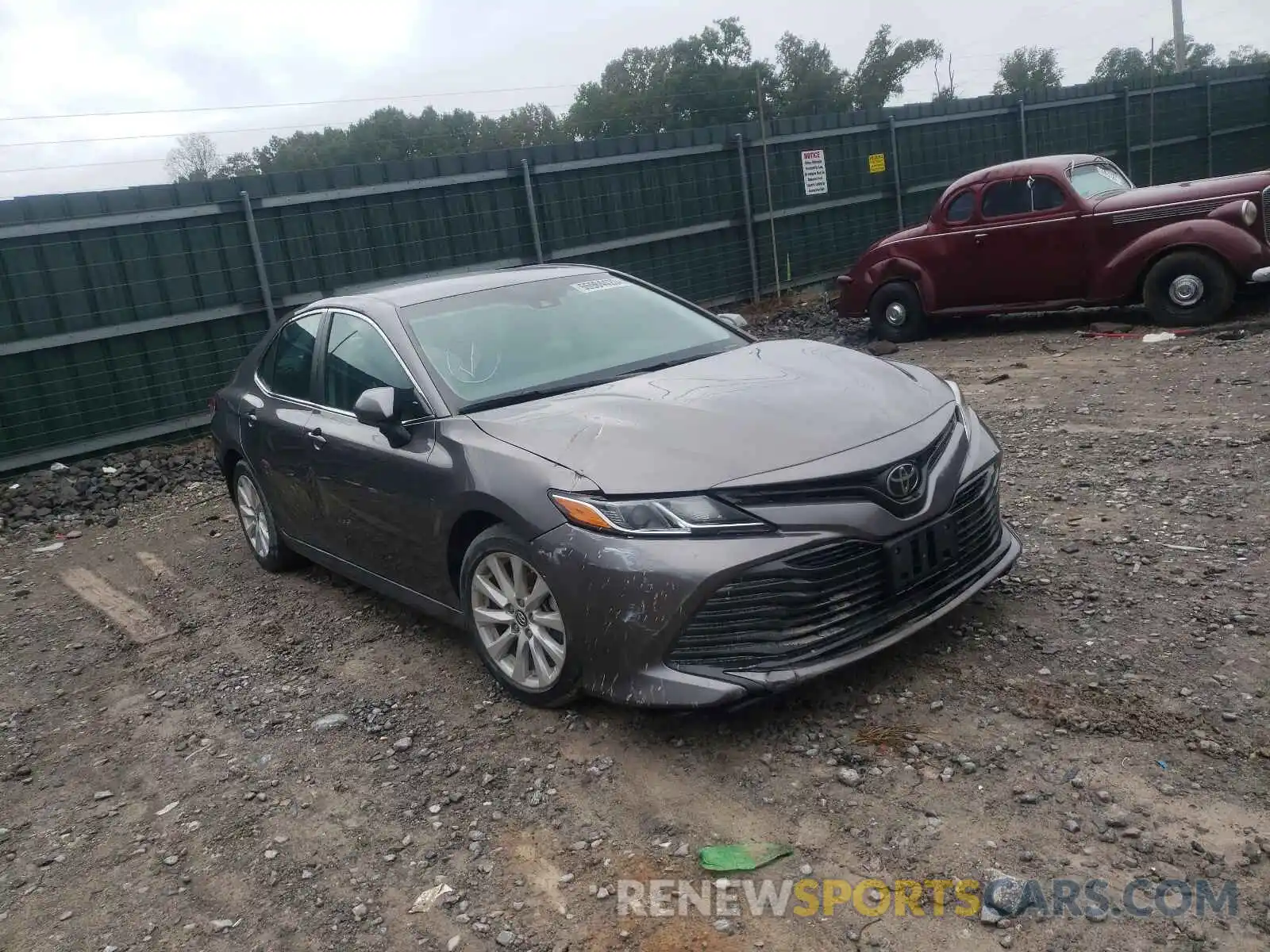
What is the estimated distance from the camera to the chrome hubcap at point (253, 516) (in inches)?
245

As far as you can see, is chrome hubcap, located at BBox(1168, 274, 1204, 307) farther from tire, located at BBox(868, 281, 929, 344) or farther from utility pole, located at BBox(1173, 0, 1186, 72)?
Result: utility pole, located at BBox(1173, 0, 1186, 72)

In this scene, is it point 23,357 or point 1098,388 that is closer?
point 1098,388

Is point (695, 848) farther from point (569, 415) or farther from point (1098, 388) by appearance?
point (1098, 388)

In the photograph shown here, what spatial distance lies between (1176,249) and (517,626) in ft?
27.1

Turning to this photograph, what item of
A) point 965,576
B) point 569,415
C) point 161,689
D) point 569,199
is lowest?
point 161,689

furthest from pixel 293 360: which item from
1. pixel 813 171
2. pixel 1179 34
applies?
pixel 1179 34

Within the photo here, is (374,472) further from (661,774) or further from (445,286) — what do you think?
(661,774)

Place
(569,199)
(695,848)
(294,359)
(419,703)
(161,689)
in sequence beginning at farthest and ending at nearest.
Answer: (569,199), (294,359), (161,689), (419,703), (695,848)

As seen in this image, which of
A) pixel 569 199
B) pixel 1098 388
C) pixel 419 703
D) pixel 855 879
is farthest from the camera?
pixel 569 199

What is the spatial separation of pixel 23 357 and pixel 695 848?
28.0 feet

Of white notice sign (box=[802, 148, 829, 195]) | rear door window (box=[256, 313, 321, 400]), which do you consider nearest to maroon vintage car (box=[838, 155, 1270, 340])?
white notice sign (box=[802, 148, 829, 195])

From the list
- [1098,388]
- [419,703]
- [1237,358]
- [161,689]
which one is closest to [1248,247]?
[1237,358]

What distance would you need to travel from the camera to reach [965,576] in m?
3.85

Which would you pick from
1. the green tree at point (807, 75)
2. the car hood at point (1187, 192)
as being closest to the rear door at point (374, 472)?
the car hood at point (1187, 192)
